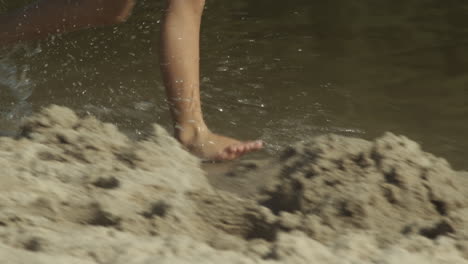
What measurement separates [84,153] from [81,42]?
244 cm

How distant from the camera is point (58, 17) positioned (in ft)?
10.4

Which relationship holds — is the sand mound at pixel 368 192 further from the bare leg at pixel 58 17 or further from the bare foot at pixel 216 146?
the bare leg at pixel 58 17

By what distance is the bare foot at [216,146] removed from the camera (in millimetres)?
2588

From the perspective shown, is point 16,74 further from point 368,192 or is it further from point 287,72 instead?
point 368,192

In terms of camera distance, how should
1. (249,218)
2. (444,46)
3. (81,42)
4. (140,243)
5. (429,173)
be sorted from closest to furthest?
1. (140,243)
2. (249,218)
3. (429,173)
4. (444,46)
5. (81,42)

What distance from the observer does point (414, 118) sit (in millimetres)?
3172

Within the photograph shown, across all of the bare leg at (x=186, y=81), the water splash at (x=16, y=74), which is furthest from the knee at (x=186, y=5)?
the water splash at (x=16, y=74)

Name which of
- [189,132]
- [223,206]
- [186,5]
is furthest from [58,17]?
[223,206]

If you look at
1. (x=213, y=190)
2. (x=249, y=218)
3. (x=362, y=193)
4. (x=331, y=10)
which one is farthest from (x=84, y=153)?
(x=331, y=10)

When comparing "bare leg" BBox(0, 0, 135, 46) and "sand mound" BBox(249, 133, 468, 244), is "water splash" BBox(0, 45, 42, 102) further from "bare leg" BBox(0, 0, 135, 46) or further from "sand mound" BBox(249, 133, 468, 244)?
"sand mound" BBox(249, 133, 468, 244)

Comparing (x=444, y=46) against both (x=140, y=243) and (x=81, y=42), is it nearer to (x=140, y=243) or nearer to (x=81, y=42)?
(x=81, y=42)

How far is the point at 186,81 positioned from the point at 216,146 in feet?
0.70

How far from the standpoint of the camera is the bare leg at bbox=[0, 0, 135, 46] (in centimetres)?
307

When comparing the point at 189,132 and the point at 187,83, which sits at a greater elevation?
the point at 187,83
